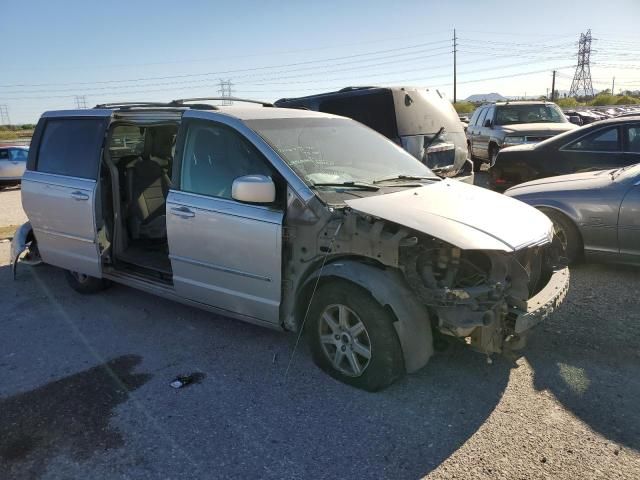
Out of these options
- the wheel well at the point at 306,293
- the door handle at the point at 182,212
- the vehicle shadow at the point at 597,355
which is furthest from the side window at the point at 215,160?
the vehicle shadow at the point at 597,355

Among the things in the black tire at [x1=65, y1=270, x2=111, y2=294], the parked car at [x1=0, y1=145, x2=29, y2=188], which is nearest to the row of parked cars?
the black tire at [x1=65, y1=270, x2=111, y2=294]

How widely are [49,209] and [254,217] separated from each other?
9.30 ft

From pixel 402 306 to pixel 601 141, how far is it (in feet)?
19.2

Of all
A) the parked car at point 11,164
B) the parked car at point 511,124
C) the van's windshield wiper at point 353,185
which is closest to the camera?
the van's windshield wiper at point 353,185

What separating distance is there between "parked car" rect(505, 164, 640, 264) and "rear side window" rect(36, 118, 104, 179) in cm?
472

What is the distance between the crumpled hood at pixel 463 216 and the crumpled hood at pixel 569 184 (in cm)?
204

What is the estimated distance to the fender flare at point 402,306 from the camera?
3285 millimetres

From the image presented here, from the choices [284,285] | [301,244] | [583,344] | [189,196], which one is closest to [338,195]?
[301,244]

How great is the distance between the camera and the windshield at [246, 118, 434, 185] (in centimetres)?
404

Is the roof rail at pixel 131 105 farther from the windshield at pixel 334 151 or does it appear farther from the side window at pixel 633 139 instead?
the side window at pixel 633 139

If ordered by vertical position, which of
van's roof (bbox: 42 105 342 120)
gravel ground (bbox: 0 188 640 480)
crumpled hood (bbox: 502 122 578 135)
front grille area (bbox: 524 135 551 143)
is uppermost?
van's roof (bbox: 42 105 342 120)

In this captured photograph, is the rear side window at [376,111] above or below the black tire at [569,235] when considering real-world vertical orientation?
above

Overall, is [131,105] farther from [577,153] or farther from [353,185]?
[577,153]

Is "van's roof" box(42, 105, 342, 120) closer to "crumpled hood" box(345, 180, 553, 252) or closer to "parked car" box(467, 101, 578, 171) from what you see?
"crumpled hood" box(345, 180, 553, 252)
